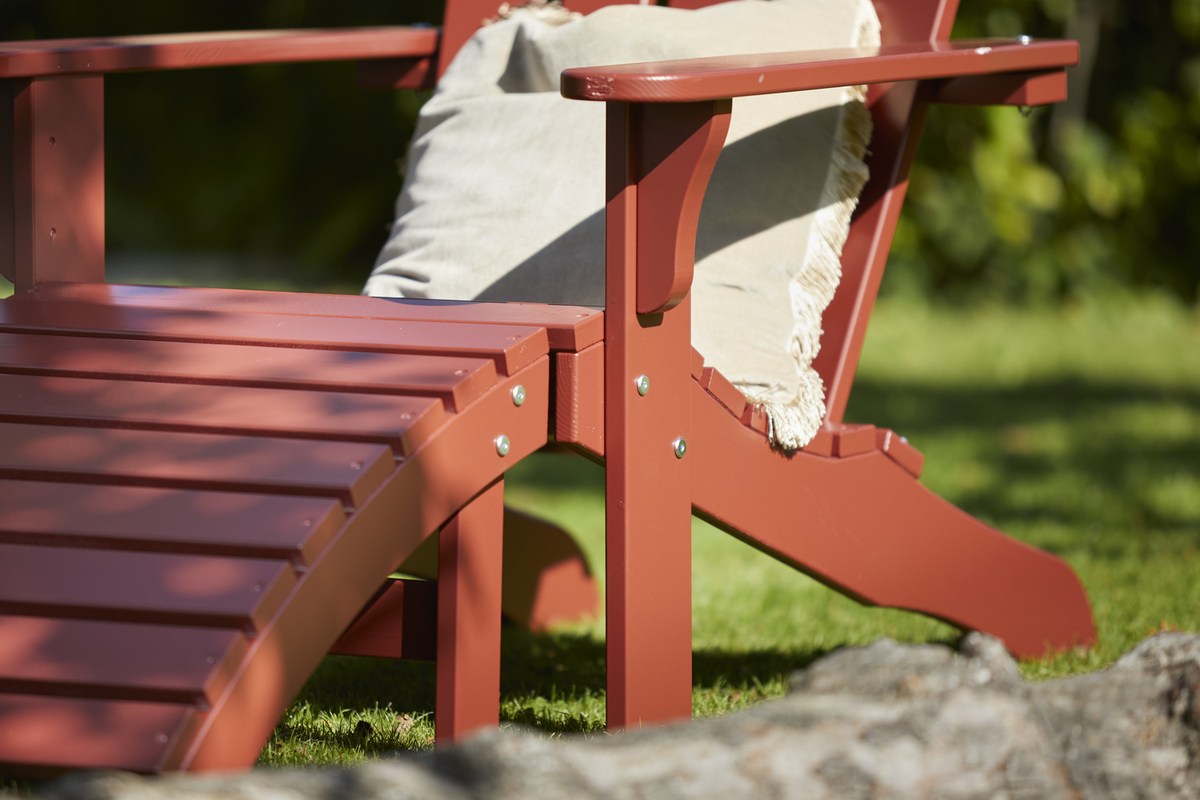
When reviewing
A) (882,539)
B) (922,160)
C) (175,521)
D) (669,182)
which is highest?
(669,182)

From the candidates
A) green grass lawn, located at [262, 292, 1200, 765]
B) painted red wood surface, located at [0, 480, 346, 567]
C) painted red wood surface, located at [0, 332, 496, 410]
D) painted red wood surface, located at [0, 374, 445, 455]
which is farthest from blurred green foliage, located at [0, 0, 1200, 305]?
painted red wood surface, located at [0, 480, 346, 567]

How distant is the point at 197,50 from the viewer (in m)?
2.67

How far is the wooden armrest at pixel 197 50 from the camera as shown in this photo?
245 cm

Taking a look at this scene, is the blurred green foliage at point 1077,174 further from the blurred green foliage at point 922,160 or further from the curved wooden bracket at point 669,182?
the curved wooden bracket at point 669,182

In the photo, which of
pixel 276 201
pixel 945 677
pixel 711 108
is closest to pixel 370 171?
pixel 276 201

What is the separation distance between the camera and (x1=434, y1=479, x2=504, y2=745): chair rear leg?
199cm

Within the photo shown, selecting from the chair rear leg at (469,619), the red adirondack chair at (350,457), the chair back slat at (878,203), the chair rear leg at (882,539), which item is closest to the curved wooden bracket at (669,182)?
the red adirondack chair at (350,457)

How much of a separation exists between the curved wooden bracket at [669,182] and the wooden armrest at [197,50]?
978 mm

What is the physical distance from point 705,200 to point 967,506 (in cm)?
199

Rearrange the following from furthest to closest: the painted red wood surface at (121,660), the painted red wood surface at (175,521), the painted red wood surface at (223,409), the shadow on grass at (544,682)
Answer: the shadow on grass at (544,682) < the painted red wood surface at (223,409) < the painted red wood surface at (175,521) < the painted red wood surface at (121,660)

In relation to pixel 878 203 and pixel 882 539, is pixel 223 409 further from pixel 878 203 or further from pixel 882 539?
pixel 878 203

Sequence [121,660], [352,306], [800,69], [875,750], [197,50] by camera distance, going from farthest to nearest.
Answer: [197,50]
[352,306]
[800,69]
[121,660]
[875,750]

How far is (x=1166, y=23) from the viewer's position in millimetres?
7512

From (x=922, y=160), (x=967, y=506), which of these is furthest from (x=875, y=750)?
(x=922, y=160)
